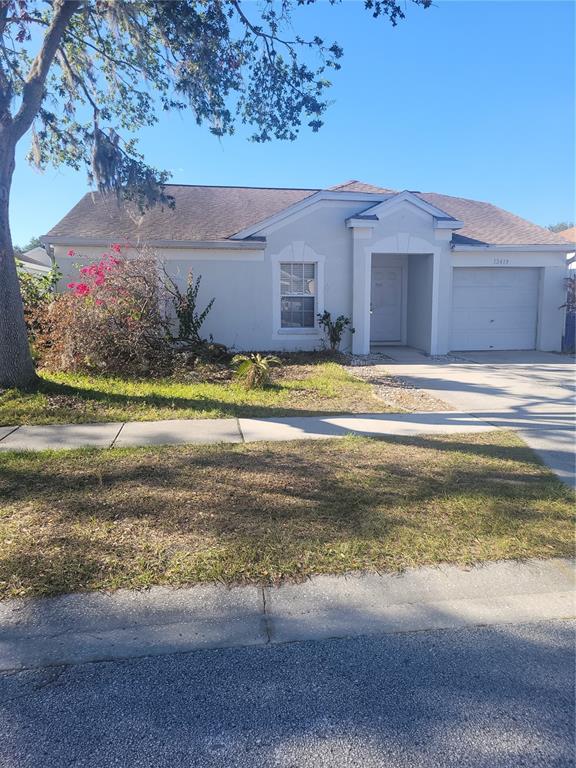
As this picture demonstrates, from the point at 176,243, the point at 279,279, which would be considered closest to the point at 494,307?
the point at 279,279

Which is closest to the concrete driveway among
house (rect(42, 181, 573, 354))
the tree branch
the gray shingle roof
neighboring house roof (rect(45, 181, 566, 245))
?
house (rect(42, 181, 573, 354))

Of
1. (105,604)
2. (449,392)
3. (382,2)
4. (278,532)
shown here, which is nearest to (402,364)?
(449,392)

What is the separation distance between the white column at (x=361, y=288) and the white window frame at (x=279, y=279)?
867mm

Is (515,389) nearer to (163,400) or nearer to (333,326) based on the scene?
(333,326)

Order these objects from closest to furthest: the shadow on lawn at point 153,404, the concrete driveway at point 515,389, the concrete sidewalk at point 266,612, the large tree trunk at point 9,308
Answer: the concrete sidewalk at point 266,612 < the concrete driveway at point 515,389 < the shadow on lawn at point 153,404 < the large tree trunk at point 9,308

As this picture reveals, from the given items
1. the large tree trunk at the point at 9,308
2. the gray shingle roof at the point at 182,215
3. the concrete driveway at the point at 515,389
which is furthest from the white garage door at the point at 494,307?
the large tree trunk at the point at 9,308

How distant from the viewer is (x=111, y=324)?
978 cm

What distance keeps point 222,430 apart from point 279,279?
24.4 feet

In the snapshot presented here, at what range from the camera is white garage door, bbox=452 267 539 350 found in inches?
574

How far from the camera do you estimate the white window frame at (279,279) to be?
1317 cm

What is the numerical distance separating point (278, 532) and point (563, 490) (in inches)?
114

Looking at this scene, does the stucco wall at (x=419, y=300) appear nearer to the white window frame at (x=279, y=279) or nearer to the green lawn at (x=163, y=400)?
the white window frame at (x=279, y=279)

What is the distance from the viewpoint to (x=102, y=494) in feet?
14.9

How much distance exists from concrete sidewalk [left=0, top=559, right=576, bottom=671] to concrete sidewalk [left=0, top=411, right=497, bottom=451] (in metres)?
3.06
